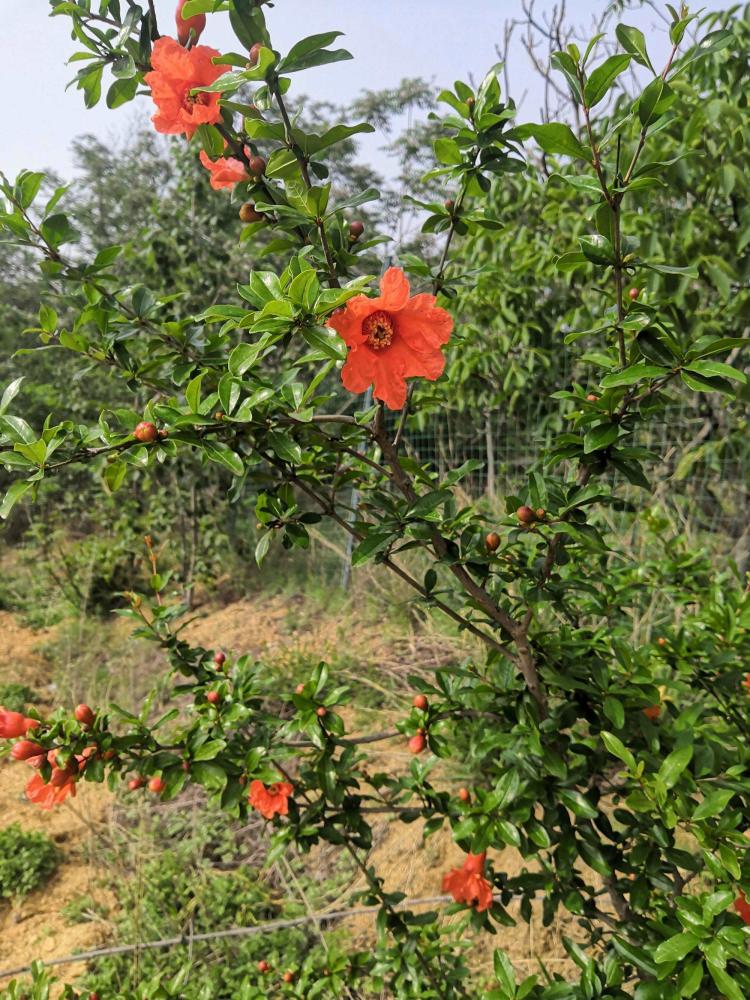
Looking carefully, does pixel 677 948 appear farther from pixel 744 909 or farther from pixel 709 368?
pixel 709 368

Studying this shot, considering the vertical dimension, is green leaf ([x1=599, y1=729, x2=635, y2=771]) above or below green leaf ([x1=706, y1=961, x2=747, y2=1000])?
above

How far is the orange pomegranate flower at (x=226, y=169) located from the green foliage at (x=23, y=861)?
1.86 meters

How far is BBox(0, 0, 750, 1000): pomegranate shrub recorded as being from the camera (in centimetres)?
56

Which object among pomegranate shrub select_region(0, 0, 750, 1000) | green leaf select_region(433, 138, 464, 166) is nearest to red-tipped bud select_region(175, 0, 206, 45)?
pomegranate shrub select_region(0, 0, 750, 1000)

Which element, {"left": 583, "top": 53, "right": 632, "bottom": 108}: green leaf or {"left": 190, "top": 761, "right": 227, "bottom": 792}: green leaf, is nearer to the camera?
{"left": 583, "top": 53, "right": 632, "bottom": 108}: green leaf

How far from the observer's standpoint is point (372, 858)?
5.63 feet

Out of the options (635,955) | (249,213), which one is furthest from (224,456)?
(635,955)

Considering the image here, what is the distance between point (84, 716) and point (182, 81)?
785 mm

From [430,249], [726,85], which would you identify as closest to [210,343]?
[726,85]

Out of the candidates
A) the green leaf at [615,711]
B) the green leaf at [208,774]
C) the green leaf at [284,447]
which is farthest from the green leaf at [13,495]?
the green leaf at [615,711]

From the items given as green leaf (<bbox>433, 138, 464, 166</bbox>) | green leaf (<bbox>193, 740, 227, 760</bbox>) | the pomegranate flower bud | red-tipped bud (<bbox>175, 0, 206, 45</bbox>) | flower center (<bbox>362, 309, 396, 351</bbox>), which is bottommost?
green leaf (<bbox>193, 740, 227, 760</bbox>)

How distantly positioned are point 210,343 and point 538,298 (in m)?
2.18

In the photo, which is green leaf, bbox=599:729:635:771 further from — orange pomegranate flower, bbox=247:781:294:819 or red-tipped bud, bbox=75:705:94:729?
red-tipped bud, bbox=75:705:94:729

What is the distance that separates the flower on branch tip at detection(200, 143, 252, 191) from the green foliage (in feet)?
6.11
